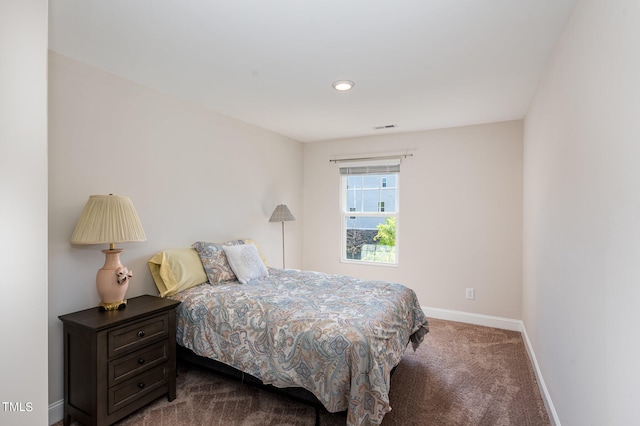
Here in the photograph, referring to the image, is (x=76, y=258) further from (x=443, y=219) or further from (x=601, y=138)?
(x=443, y=219)

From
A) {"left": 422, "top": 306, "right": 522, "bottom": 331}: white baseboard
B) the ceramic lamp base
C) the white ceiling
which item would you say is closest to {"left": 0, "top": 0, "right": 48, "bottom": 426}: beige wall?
the white ceiling

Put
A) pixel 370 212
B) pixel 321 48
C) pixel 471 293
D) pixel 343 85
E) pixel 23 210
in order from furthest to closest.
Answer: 1. pixel 370 212
2. pixel 471 293
3. pixel 343 85
4. pixel 321 48
5. pixel 23 210

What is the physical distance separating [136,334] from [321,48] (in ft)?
7.20

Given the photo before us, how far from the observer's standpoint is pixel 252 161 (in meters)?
3.91

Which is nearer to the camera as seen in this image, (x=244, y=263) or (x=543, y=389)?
(x=543, y=389)

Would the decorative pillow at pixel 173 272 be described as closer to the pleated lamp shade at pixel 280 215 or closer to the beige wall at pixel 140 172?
the beige wall at pixel 140 172

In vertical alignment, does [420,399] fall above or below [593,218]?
below

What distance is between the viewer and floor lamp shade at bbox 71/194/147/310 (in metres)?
2.08

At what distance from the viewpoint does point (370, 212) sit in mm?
4582

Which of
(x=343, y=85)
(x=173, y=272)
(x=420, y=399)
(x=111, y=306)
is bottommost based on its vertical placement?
(x=420, y=399)

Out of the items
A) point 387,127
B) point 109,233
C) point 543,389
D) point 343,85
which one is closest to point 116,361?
point 109,233

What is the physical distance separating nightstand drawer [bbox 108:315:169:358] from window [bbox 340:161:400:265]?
289 centimetres

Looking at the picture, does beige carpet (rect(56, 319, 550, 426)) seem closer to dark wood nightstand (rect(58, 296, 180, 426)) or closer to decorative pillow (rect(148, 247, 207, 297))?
dark wood nightstand (rect(58, 296, 180, 426))

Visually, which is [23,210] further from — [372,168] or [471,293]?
[471,293]
